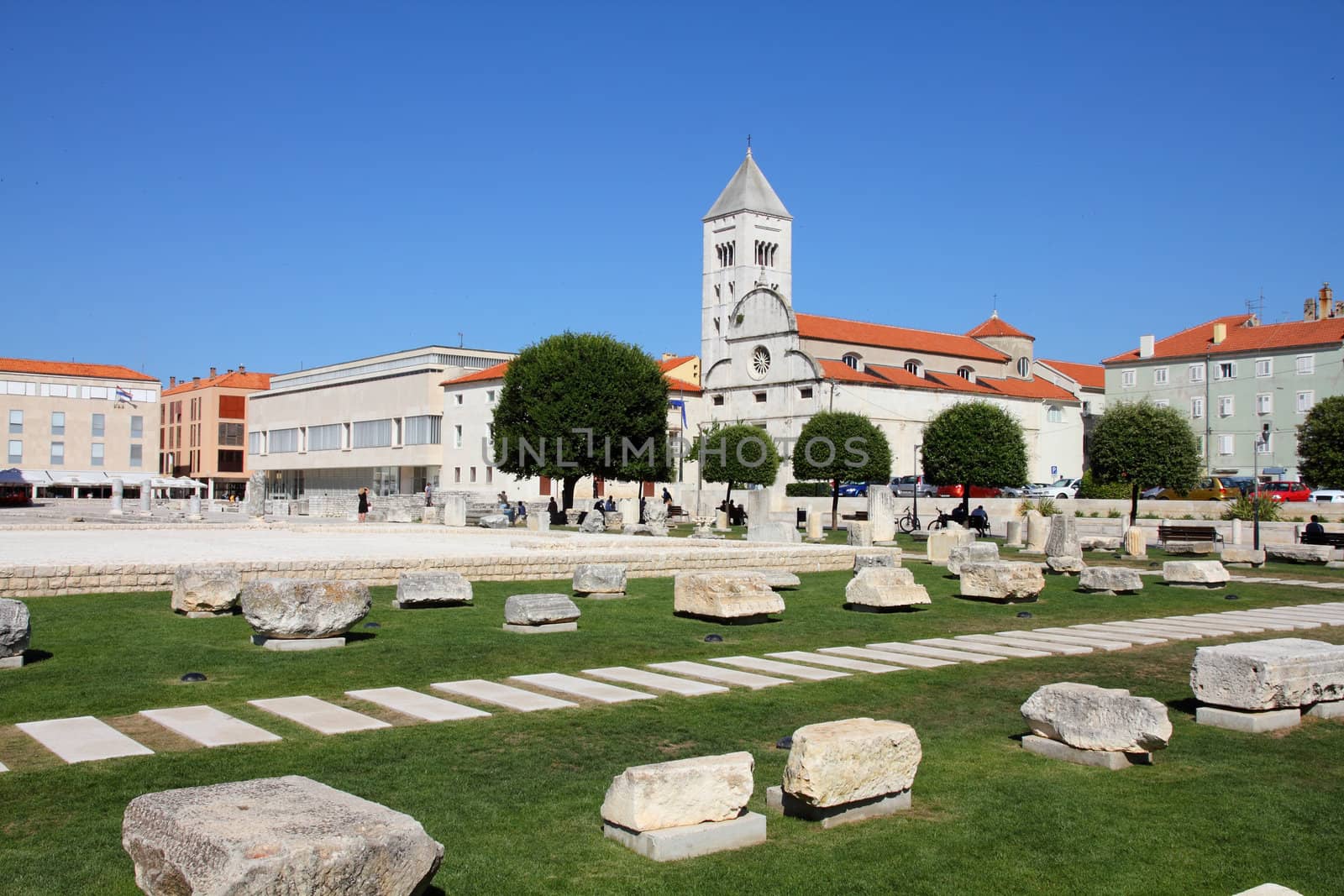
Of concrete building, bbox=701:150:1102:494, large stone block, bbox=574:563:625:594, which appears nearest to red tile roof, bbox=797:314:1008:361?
concrete building, bbox=701:150:1102:494

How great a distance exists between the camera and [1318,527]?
28531mm

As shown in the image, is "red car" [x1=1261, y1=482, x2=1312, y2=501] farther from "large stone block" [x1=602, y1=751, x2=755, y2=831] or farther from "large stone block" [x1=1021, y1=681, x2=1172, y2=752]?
"large stone block" [x1=602, y1=751, x2=755, y2=831]

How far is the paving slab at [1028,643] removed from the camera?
39.6ft

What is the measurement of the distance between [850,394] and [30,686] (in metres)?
65.1

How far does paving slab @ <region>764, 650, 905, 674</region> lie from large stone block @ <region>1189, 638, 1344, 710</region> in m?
2.77

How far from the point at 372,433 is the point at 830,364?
3300cm

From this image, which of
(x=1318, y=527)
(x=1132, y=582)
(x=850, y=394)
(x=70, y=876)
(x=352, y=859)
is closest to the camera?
(x=352, y=859)

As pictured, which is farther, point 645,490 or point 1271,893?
point 645,490

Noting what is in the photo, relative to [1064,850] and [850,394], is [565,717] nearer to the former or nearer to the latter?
[1064,850]

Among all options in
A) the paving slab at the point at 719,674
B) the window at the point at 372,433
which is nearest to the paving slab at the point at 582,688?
the paving slab at the point at 719,674

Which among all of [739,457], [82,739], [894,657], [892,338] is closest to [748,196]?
[892,338]

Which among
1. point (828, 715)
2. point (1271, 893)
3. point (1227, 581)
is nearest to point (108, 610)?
point (828, 715)

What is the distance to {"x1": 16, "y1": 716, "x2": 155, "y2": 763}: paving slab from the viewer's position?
6.88 metres

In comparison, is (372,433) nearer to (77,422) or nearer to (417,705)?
(77,422)
